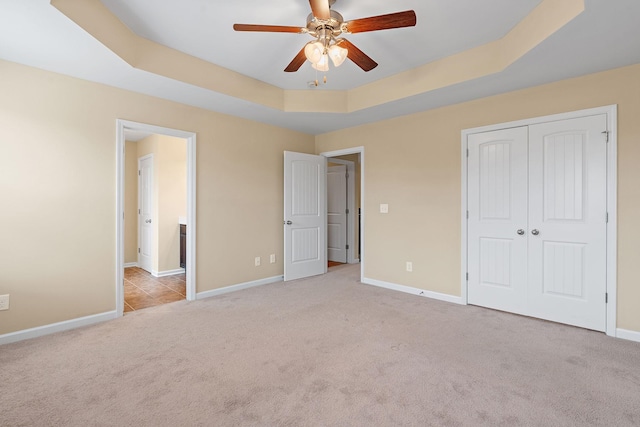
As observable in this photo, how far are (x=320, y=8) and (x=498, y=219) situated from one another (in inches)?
111

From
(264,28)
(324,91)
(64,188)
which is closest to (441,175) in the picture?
(324,91)

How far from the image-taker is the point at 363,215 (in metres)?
4.67

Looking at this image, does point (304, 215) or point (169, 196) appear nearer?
point (304, 215)

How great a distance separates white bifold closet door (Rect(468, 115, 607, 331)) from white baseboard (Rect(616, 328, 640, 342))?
11 centimetres

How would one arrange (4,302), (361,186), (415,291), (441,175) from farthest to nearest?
(361,186) < (415,291) < (441,175) < (4,302)

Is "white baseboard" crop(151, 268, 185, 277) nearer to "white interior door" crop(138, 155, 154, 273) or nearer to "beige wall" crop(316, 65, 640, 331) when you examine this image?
"white interior door" crop(138, 155, 154, 273)

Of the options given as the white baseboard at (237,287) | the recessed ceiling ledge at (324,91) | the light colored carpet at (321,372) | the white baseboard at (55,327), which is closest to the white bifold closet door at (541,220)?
the light colored carpet at (321,372)

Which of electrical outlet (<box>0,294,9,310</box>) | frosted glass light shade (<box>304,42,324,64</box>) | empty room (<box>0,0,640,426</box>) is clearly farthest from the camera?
electrical outlet (<box>0,294,9,310</box>)

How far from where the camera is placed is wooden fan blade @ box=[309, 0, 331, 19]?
186cm

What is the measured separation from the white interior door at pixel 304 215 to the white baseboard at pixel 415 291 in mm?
967

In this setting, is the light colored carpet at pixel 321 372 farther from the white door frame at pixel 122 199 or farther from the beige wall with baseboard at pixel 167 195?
the beige wall with baseboard at pixel 167 195

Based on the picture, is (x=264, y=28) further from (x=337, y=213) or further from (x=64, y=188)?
(x=337, y=213)

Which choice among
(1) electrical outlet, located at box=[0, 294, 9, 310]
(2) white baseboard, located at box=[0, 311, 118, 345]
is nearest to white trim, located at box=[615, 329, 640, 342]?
(2) white baseboard, located at box=[0, 311, 118, 345]

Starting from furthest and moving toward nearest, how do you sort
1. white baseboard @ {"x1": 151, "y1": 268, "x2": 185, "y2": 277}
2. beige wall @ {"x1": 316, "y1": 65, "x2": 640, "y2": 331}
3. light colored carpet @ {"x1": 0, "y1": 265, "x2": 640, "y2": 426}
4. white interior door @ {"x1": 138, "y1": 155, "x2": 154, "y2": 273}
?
1. white interior door @ {"x1": 138, "y1": 155, "x2": 154, "y2": 273}
2. white baseboard @ {"x1": 151, "y1": 268, "x2": 185, "y2": 277}
3. beige wall @ {"x1": 316, "y1": 65, "x2": 640, "y2": 331}
4. light colored carpet @ {"x1": 0, "y1": 265, "x2": 640, "y2": 426}
